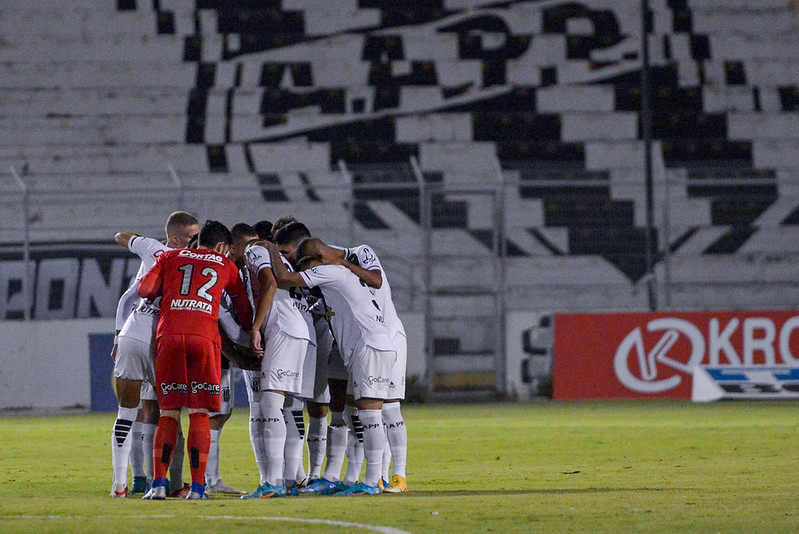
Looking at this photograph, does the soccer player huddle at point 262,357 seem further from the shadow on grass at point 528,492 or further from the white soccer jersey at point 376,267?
the shadow on grass at point 528,492

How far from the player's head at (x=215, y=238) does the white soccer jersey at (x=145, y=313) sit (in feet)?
1.07

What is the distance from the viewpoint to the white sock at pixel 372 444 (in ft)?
27.6

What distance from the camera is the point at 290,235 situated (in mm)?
8750

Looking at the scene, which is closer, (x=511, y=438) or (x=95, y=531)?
(x=95, y=531)

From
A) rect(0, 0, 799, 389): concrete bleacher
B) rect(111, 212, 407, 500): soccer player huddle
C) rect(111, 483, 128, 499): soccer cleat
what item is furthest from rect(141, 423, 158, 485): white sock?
rect(0, 0, 799, 389): concrete bleacher

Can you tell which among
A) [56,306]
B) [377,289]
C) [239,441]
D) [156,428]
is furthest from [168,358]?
[56,306]

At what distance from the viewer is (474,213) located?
2275cm

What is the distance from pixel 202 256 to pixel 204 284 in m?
0.20

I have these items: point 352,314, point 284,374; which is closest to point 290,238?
point 352,314

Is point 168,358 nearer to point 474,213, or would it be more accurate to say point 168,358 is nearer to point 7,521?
point 7,521

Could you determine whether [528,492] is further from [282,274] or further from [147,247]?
[147,247]

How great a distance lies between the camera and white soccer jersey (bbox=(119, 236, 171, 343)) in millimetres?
8586

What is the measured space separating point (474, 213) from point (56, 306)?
7.32 m

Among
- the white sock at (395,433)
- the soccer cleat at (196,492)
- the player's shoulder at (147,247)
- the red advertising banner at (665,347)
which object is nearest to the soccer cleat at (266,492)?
the soccer cleat at (196,492)
